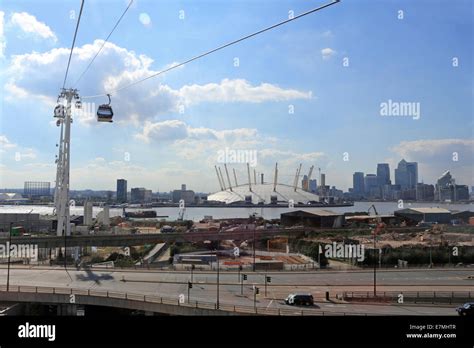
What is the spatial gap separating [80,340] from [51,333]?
27 centimetres

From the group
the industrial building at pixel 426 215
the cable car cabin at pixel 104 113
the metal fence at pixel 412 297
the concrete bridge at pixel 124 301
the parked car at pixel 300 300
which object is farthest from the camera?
the industrial building at pixel 426 215

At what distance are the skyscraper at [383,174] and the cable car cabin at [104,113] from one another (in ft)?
356

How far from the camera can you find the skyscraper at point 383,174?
111 meters

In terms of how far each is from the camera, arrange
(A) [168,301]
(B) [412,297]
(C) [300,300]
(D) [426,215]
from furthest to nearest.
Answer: (D) [426,215]
(B) [412,297]
(C) [300,300]
(A) [168,301]

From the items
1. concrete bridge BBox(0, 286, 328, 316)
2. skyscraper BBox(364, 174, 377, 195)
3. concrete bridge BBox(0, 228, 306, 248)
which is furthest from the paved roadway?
skyscraper BBox(364, 174, 377, 195)

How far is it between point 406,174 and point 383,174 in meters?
6.55

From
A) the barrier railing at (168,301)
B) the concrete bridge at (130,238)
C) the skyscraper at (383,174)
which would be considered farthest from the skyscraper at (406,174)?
the barrier railing at (168,301)

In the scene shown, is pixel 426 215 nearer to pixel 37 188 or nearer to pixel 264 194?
pixel 264 194

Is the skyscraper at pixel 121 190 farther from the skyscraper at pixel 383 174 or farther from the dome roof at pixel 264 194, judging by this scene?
→ the skyscraper at pixel 383 174

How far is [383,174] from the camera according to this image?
113 meters

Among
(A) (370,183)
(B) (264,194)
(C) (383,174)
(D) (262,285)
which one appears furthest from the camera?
(A) (370,183)

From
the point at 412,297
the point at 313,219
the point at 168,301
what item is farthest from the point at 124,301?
the point at 313,219

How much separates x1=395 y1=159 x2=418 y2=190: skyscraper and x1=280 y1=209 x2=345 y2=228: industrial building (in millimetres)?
70220

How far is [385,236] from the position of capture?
3341 centimetres
